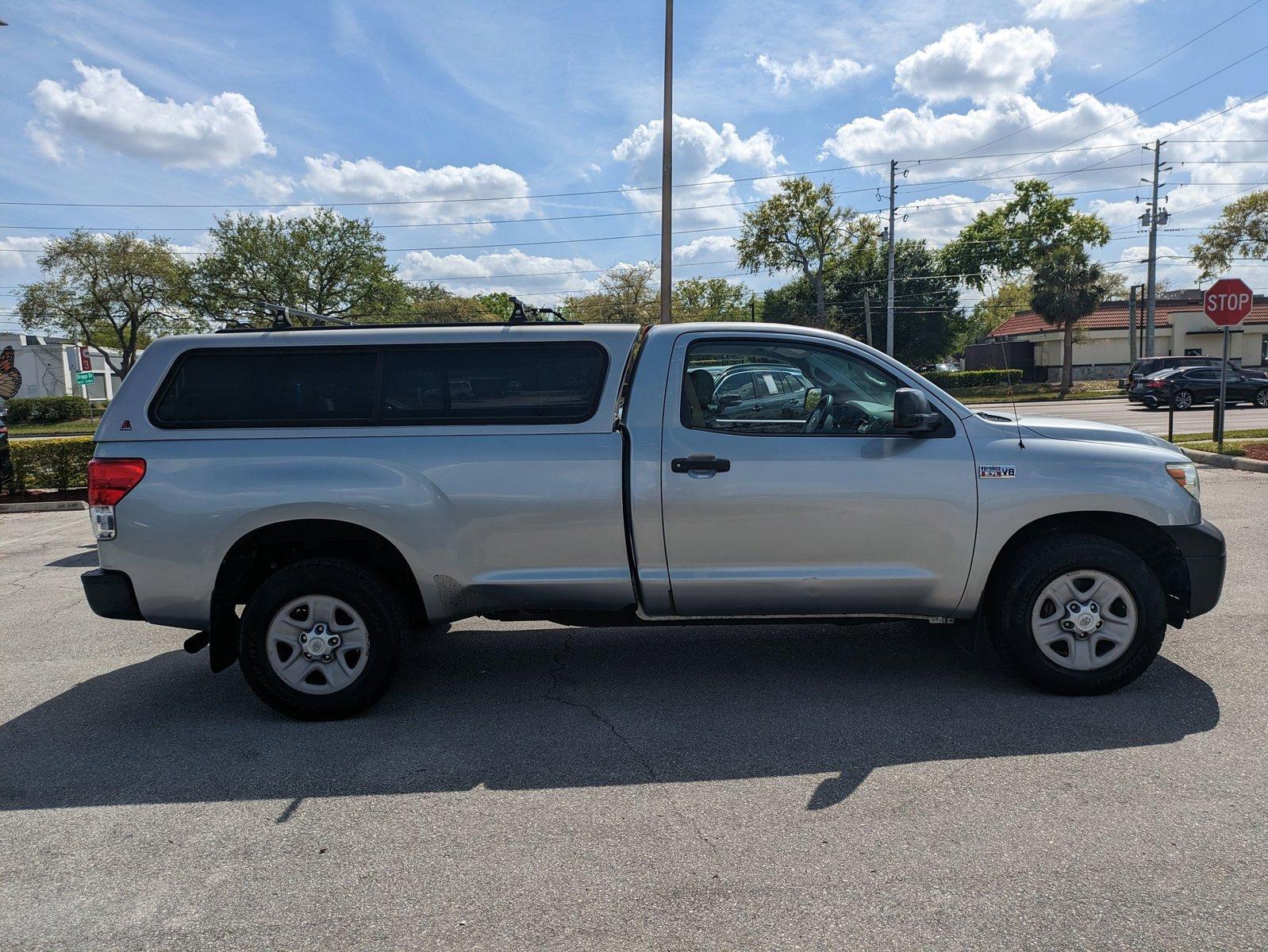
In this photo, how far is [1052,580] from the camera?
4.43m

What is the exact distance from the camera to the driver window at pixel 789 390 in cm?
452

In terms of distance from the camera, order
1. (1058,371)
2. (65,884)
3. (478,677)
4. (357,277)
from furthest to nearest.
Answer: (1058,371) < (357,277) < (478,677) < (65,884)

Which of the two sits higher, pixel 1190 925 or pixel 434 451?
pixel 434 451

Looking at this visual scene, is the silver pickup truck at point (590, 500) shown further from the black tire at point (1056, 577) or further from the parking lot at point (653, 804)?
the parking lot at point (653, 804)

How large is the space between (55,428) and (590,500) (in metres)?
36.7

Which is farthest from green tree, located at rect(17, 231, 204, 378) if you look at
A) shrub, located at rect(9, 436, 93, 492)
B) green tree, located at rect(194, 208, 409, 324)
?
shrub, located at rect(9, 436, 93, 492)

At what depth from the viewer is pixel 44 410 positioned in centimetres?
3675

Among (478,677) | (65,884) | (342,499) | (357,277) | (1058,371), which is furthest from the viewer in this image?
(1058,371)

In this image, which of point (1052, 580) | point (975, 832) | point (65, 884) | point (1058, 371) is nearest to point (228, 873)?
point (65, 884)

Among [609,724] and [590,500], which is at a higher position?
[590,500]

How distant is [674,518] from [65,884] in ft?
A: 9.08

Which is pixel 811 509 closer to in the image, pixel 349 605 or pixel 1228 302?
pixel 349 605

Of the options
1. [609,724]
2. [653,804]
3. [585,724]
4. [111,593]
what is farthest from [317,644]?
[653,804]

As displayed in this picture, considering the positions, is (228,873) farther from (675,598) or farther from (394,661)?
(675,598)
